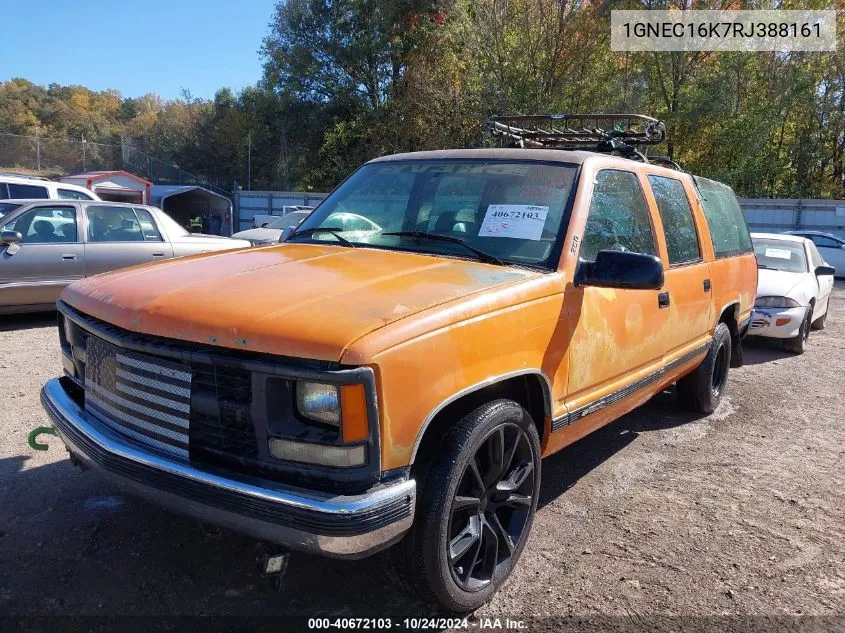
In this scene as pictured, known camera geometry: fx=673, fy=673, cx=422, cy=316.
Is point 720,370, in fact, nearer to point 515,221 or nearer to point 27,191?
point 515,221

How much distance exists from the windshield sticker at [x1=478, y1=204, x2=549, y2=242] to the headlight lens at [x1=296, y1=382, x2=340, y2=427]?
4.75ft

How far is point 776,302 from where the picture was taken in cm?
812

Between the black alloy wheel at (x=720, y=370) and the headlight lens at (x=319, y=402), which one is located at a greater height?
the headlight lens at (x=319, y=402)

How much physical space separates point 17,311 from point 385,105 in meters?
27.4

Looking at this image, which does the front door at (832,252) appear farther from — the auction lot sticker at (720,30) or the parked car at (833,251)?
the auction lot sticker at (720,30)

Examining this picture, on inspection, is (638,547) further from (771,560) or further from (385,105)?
(385,105)

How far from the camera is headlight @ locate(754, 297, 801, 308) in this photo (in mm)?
8070

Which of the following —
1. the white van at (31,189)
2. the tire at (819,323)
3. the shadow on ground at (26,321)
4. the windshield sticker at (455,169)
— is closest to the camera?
the windshield sticker at (455,169)

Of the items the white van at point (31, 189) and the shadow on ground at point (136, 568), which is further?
the white van at point (31, 189)

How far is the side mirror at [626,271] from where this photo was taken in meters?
2.98

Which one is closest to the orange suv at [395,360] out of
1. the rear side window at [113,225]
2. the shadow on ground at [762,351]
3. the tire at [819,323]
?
the shadow on ground at [762,351]

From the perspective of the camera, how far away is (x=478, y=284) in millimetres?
2732

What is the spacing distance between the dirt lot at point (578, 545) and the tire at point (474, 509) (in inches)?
8.3

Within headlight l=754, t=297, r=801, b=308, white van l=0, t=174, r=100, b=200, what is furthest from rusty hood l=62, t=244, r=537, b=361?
white van l=0, t=174, r=100, b=200
